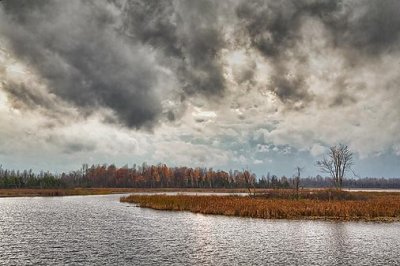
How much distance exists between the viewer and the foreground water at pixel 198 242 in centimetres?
2088

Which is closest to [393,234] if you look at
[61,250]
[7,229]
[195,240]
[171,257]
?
[195,240]

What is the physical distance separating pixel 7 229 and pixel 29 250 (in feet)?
38.8

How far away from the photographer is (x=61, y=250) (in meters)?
23.3

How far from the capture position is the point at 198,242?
26.8 m

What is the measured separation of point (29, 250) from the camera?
23.1 m

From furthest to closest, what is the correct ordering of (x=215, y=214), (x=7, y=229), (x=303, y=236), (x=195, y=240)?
1. (x=215, y=214)
2. (x=7, y=229)
3. (x=303, y=236)
4. (x=195, y=240)

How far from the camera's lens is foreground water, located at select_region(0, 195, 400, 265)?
822 inches

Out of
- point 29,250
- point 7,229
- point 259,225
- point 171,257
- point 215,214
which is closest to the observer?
point 171,257

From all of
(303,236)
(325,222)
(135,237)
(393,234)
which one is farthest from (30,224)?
(393,234)

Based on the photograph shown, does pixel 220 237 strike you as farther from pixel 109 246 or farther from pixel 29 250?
pixel 29 250

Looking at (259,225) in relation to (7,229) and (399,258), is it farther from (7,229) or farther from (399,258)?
(7,229)

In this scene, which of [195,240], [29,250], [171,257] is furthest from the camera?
[195,240]

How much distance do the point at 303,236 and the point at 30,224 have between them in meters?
26.9

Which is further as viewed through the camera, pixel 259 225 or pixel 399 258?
pixel 259 225
